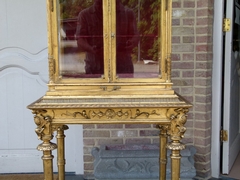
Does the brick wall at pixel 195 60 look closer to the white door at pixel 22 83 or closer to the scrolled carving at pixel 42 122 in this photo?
the white door at pixel 22 83

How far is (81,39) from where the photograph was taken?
1.62m

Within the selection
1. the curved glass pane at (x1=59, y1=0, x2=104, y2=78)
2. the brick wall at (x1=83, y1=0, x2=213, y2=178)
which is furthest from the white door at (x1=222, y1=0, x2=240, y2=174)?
the curved glass pane at (x1=59, y1=0, x2=104, y2=78)

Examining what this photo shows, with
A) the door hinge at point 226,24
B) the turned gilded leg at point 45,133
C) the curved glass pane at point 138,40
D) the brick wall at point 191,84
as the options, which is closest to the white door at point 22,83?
the brick wall at point 191,84

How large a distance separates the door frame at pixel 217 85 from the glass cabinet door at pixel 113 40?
0.94m

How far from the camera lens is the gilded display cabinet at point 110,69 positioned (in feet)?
5.15

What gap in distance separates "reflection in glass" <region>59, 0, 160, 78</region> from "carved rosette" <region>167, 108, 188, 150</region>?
0.21m

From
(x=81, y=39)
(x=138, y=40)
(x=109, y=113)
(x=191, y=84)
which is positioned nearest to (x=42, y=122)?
(x=109, y=113)

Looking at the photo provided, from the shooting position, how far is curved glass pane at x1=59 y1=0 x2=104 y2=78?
160 cm

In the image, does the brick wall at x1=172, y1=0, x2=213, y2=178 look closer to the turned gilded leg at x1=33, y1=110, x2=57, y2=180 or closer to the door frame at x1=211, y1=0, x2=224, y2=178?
the door frame at x1=211, y1=0, x2=224, y2=178

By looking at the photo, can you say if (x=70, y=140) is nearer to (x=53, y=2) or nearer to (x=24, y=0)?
(x=24, y=0)

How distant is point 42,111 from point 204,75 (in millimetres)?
1303

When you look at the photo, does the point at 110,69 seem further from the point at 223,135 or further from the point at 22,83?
the point at 223,135

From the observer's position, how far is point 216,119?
2.49 m

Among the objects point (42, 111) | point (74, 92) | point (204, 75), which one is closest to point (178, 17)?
point (204, 75)
